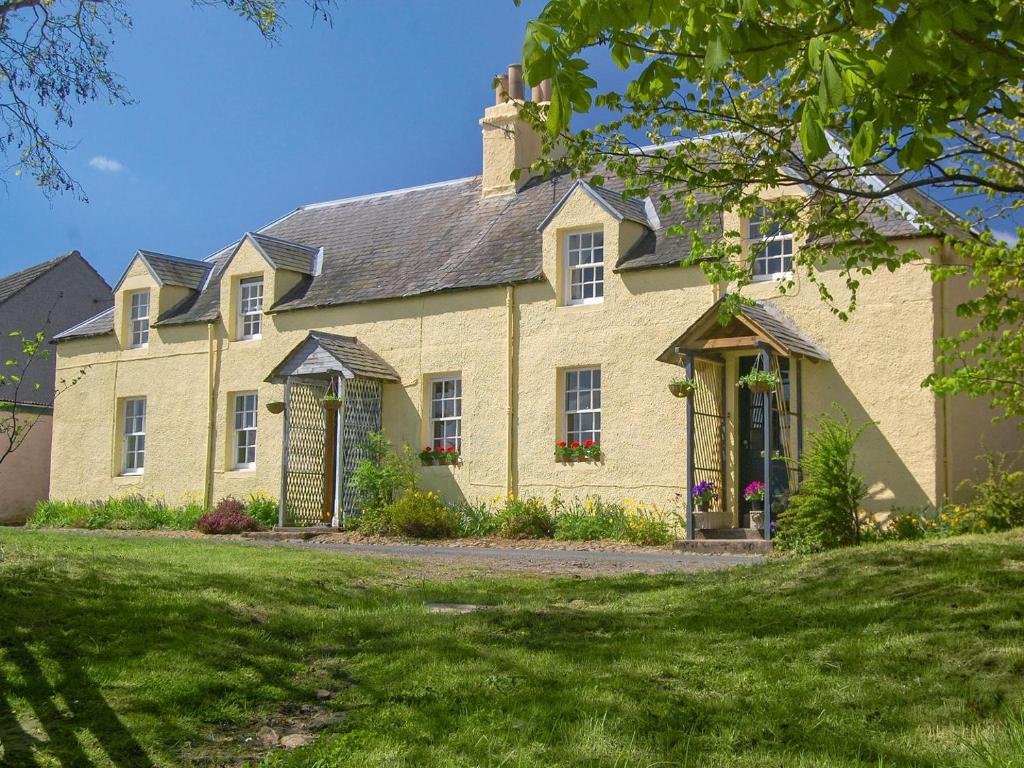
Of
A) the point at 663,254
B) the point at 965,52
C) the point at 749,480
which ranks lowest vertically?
the point at 749,480

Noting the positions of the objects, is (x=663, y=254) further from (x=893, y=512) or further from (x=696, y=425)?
(x=893, y=512)

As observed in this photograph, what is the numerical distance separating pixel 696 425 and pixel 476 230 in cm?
729

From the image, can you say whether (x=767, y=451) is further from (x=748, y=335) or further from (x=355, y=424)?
(x=355, y=424)

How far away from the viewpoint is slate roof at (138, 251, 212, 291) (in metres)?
26.3

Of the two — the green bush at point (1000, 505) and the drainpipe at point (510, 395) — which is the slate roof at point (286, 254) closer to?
the drainpipe at point (510, 395)

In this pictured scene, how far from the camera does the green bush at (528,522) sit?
18.9m

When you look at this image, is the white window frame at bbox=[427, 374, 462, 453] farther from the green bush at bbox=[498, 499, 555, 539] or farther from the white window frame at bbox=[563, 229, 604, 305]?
the white window frame at bbox=[563, 229, 604, 305]

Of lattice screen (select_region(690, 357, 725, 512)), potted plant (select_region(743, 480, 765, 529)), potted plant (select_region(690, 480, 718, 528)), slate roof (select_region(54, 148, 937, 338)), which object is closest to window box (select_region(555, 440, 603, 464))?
lattice screen (select_region(690, 357, 725, 512))

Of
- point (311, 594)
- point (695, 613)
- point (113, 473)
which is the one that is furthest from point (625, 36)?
point (113, 473)

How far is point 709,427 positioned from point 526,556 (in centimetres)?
440

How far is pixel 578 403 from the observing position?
65.4ft

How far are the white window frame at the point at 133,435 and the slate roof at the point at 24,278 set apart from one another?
7.47 m

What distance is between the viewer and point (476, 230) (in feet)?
75.5

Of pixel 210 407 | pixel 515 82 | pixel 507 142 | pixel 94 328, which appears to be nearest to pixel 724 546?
pixel 507 142
